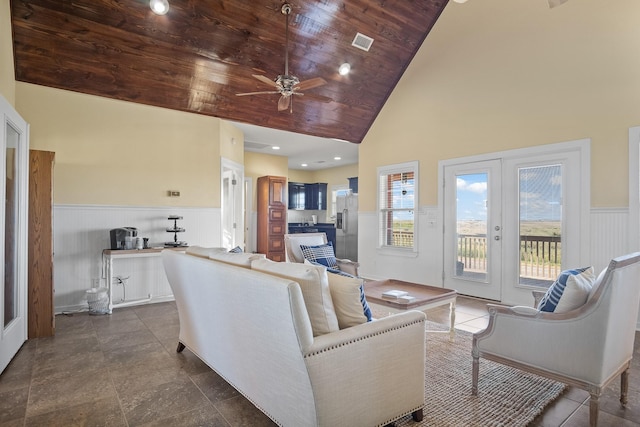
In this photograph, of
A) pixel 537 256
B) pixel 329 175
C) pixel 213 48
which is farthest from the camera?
pixel 329 175

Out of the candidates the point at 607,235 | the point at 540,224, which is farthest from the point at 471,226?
the point at 607,235

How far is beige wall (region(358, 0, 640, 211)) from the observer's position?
148 inches

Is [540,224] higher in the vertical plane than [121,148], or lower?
lower

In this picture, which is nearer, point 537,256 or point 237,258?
point 237,258

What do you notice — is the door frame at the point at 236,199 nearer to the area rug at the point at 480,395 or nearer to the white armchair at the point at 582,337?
the area rug at the point at 480,395

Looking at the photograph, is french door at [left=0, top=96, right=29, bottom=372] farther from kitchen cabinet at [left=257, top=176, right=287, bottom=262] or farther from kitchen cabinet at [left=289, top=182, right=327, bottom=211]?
kitchen cabinet at [left=289, top=182, right=327, bottom=211]

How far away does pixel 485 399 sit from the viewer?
7.30 ft

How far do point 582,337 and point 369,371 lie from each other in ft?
3.98

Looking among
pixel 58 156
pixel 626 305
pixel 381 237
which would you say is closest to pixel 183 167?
pixel 58 156

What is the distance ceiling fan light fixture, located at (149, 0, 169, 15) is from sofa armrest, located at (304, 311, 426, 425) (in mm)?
3830

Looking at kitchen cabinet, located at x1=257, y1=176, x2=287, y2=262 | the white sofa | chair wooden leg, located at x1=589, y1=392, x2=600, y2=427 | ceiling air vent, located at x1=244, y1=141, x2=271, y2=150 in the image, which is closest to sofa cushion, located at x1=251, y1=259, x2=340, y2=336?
the white sofa

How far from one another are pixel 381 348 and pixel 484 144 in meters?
4.11

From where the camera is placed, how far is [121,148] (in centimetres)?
467

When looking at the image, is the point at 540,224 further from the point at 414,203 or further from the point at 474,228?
the point at 414,203
